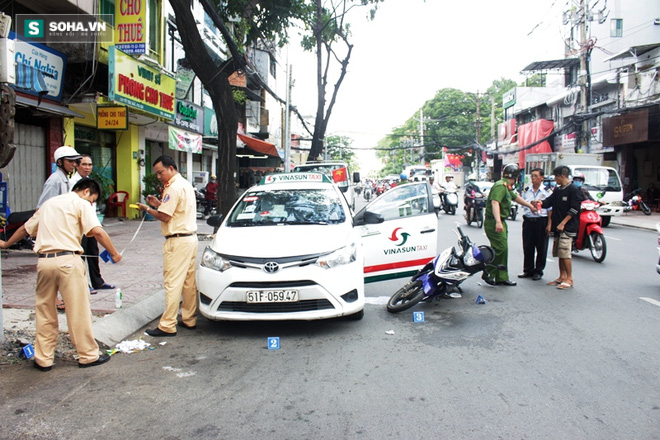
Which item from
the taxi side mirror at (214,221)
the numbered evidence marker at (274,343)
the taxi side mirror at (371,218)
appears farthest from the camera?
the taxi side mirror at (371,218)

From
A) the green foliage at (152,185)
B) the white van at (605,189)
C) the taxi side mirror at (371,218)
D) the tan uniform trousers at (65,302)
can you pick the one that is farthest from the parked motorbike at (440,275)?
the green foliage at (152,185)

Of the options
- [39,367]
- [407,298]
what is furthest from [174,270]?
[407,298]

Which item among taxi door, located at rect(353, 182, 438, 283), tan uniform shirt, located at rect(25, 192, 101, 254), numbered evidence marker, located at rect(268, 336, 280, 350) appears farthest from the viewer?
A: taxi door, located at rect(353, 182, 438, 283)

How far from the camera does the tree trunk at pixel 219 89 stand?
9922 millimetres

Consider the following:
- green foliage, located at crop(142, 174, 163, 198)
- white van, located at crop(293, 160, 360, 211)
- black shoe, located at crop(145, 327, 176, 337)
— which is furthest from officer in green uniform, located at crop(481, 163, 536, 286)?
green foliage, located at crop(142, 174, 163, 198)

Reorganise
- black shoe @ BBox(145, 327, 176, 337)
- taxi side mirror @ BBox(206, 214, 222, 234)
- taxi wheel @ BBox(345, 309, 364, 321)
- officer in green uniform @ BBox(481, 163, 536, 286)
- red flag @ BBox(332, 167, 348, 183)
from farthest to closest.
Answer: red flag @ BBox(332, 167, 348, 183) → officer in green uniform @ BBox(481, 163, 536, 286) → taxi side mirror @ BBox(206, 214, 222, 234) → taxi wheel @ BBox(345, 309, 364, 321) → black shoe @ BBox(145, 327, 176, 337)

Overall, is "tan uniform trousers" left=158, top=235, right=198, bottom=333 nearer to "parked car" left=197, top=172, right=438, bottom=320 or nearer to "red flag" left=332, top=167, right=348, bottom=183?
"parked car" left=197, top=172, right=438, bottom=320

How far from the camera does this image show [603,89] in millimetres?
28422

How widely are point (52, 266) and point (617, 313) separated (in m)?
5.87

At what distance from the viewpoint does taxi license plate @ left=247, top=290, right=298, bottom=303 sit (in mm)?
4871

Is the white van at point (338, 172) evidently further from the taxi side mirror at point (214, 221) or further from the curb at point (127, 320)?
the curb at point (127, 320)

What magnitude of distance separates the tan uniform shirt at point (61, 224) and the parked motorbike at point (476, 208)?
13.2 m

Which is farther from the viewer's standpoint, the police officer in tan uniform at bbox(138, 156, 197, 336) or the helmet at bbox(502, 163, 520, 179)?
the helmet at bbox(502, 163, 520, 179)

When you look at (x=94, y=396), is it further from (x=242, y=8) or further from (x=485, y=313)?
(x=242, y=8)
